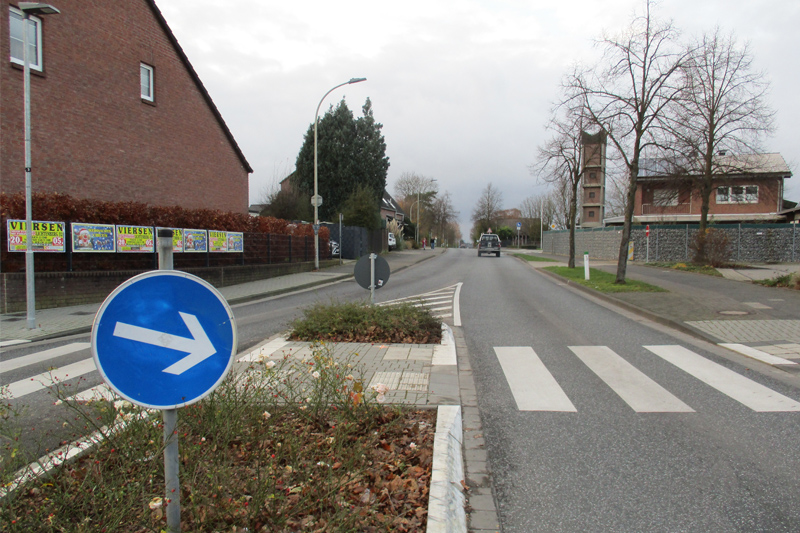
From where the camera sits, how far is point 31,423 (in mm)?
4695

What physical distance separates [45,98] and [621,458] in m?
19.0

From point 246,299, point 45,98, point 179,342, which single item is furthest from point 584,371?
point 45,98

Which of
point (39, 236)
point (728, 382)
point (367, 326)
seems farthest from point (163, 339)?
point (39, 236)

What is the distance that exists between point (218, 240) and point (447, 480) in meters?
17.0

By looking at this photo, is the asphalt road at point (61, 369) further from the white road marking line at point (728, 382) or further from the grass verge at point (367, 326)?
the white road marking line at point (728, 382)

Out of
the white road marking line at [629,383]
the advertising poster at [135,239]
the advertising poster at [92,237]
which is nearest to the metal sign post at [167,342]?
the white road marking line at [629,383]

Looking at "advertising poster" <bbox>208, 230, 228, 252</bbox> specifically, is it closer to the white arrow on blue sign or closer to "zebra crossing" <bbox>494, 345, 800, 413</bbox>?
"zebra crossing" <bbox>494, 345, 800, 413</bbox>

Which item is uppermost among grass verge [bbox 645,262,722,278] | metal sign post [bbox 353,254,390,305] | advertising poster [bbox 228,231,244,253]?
advertising poster [bbox 228,231,244,253]

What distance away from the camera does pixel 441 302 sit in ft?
47.1

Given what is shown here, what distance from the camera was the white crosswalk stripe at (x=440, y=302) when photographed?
36.4ft

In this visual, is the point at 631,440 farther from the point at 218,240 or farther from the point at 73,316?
the point at 218,240

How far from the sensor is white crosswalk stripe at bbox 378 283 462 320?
11.1 metres

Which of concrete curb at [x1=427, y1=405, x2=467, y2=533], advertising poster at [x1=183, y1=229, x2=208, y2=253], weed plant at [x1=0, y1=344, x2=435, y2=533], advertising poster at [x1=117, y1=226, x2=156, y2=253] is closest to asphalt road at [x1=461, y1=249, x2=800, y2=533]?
concrete curb at [x1=427, y1=405, x2=467, y2=533]

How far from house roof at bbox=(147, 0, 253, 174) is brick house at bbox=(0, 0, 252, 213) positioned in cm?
4
